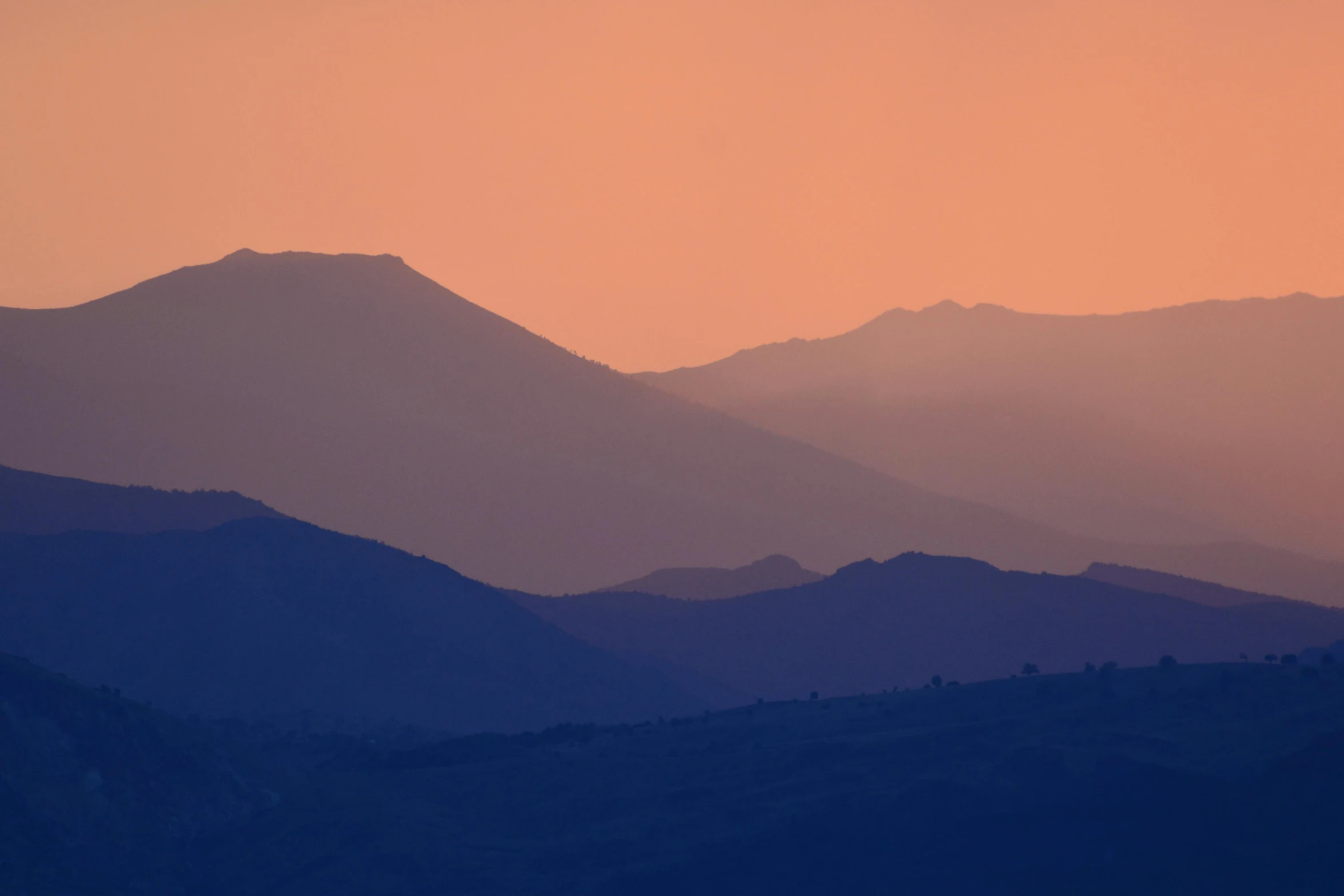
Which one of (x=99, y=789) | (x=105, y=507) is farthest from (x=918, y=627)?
(x=99, y=789)

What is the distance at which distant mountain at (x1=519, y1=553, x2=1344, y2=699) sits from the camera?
4919 inches

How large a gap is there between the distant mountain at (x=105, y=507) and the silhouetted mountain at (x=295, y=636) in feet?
31.7

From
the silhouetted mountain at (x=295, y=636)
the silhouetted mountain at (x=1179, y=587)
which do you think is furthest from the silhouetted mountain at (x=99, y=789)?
the silhouetted mountain at (x=1179, y=587)

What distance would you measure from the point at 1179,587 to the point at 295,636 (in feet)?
263

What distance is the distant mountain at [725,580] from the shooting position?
148125mm

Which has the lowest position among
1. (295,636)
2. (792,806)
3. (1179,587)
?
(792,806)

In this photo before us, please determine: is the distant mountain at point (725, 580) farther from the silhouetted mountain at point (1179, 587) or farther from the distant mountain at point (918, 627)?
the silhouetted mountain at point (1179, 587)

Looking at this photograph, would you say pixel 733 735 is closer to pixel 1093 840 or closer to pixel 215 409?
pixel 1093 840

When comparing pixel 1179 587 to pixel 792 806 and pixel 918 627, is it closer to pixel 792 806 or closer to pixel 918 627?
pixel 918 627

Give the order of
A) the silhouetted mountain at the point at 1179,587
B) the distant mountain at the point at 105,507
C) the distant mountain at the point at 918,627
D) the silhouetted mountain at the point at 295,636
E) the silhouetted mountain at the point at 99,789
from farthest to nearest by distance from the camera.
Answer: the silhouetted mountain at the point at 1179,587 < the distant mountain at the point at 105,507 < the distant mountain at the point at 918,627 < the silhouetted mountain at the point at 295,636 < the silhouetted mountain at the point at 99,789

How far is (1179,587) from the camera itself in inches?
5782

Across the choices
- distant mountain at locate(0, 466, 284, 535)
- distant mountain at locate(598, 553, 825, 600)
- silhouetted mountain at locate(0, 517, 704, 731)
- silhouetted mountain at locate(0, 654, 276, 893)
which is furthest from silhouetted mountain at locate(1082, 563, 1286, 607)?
silhouetted mountain at locate(0, 654, 276, 893)

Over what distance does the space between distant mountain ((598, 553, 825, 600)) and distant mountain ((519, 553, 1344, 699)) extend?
281 inches

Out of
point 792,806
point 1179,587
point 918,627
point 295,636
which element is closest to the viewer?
point 792,806
